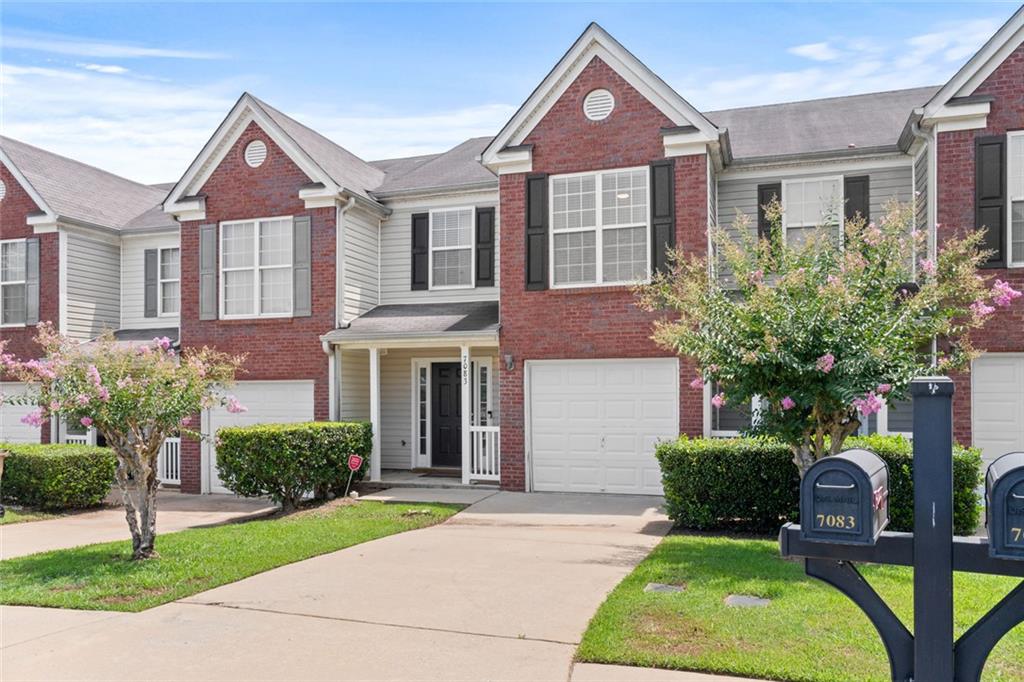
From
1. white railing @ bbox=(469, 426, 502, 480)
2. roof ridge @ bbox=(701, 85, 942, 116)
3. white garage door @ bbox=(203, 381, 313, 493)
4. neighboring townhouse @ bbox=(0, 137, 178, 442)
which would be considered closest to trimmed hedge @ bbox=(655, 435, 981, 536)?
white railing @ bbox=(469, 426, 502, 480)

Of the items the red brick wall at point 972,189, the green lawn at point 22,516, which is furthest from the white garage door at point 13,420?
the red brick wall at point 972,189

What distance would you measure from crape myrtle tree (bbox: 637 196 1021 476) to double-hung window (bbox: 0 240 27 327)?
15.9 meters

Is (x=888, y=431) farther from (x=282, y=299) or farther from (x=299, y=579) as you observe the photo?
A: (x=282, y=299)

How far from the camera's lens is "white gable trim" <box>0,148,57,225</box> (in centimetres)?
1769

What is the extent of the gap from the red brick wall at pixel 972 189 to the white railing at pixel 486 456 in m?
7.62

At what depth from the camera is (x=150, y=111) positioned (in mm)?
11469

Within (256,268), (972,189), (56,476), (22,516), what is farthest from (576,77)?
(22,516)

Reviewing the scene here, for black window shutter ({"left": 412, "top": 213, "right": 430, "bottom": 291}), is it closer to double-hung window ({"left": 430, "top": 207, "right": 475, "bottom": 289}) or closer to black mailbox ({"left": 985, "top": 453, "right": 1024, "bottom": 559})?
double-hung window ({"left": 430, "top": 207, "right": 475, "bottom": 289})

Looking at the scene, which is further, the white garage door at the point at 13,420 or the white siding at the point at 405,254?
the white garage door at the point at 13,420

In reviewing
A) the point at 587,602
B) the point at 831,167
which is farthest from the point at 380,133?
the point at 587,602

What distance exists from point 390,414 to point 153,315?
20.9ft

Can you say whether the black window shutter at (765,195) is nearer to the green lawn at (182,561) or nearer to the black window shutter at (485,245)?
the black window shutter at (485,245)

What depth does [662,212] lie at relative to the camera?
522 inches

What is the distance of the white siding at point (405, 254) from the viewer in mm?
16344
